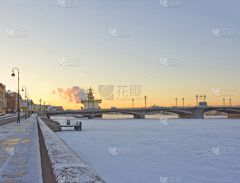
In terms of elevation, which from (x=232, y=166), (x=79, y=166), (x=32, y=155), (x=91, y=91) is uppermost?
(x=91, y=91)

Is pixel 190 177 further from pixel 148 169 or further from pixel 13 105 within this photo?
pixel 13 105

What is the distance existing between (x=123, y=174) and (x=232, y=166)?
265 inches

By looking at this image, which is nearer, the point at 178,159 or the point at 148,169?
the point at 148,169

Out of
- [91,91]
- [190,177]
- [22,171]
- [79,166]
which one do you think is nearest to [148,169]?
[190,177]

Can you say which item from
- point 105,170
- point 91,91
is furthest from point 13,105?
point 105,170

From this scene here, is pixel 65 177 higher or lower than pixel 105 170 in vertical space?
higher

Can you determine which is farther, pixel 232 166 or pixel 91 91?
pixel 91 91

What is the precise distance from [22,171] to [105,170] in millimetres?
5435

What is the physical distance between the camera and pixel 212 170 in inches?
409

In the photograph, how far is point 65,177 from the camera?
2.58m

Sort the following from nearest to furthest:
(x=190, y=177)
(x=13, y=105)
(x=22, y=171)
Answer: (x=22, y=171) → (x=190, y=177) → (x=13, y=105)

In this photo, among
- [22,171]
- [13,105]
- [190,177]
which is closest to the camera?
[22,171]

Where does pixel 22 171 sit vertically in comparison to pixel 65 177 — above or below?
below

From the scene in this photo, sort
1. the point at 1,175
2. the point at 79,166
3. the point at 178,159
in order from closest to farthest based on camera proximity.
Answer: the point at 79,166
the point at 1,175
the point at 178,159
